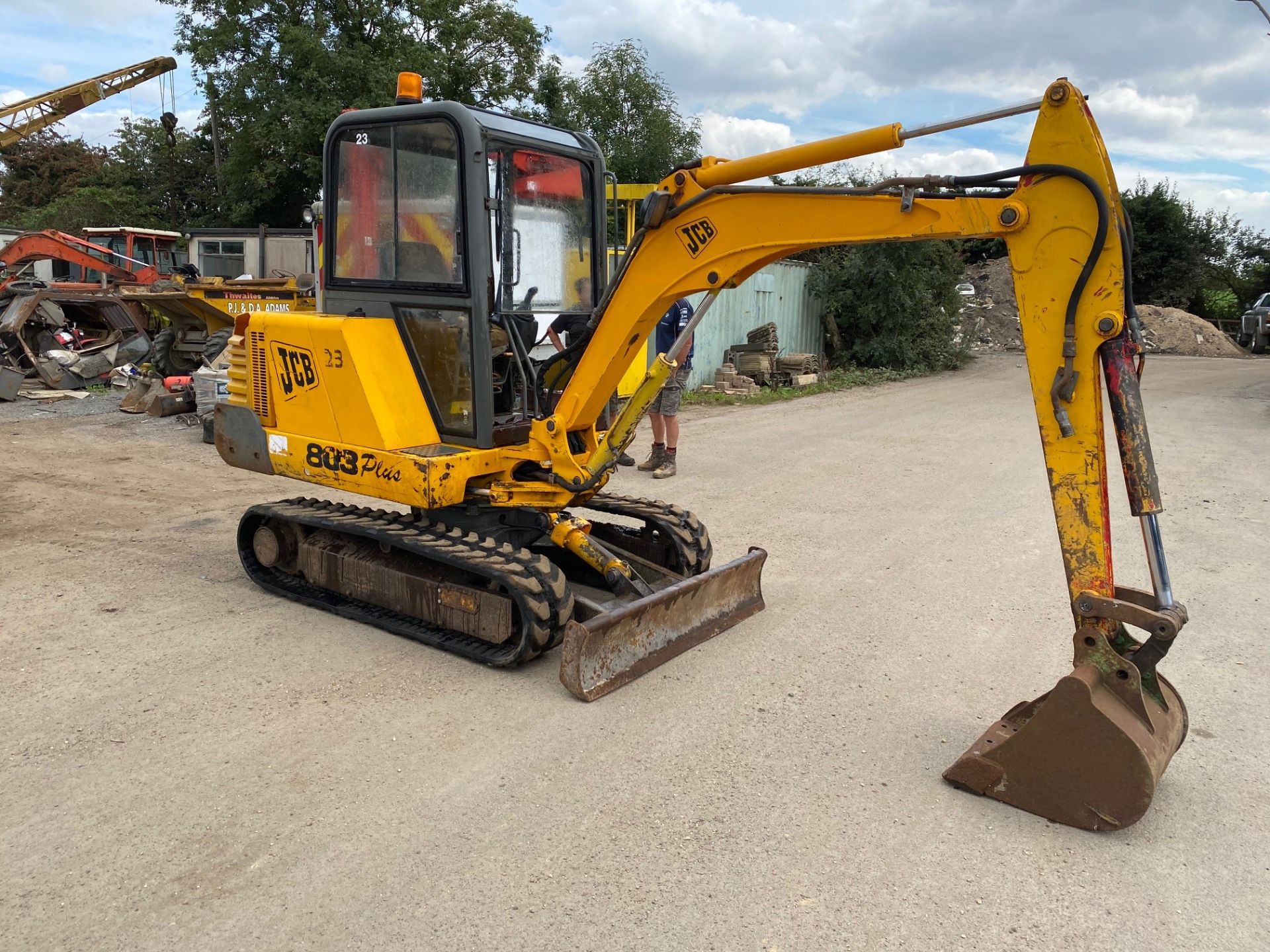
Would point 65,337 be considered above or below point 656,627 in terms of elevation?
above

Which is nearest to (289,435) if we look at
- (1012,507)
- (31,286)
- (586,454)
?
(586,454)

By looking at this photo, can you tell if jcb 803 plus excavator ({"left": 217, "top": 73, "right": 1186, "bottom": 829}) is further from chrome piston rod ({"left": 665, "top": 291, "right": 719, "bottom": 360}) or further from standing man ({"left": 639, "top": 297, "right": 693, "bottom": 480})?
standing man ({"left": 639, "top": 297, "right": 693, "bottom": 480})

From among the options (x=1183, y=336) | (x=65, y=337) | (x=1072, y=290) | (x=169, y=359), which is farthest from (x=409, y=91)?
(x=1183, y=336)

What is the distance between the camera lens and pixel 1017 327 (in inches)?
1152

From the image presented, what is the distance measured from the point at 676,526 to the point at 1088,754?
8.86 ft

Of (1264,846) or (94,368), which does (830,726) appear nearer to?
(1264,846)

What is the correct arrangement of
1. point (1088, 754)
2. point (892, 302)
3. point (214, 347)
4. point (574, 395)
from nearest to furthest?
point (1088, 754)
point (574, 395)
point (214, 347)
point (892, 302)

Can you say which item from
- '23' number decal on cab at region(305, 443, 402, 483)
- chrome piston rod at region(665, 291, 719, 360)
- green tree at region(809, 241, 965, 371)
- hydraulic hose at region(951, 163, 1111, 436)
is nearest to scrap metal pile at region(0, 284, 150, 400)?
'23' number decal on cab at region(305, 443, 402, 483)

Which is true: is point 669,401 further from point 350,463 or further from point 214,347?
point 214,347

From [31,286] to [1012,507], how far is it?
1537 cm

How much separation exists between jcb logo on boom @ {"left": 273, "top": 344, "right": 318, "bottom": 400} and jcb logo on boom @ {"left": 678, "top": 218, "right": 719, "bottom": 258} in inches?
81.7

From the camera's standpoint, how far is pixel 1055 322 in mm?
3518

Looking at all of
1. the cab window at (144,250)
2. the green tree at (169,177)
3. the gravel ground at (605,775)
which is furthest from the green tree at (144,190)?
the gravel ground at (605,775)

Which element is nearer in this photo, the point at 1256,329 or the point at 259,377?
the point at 259,377
